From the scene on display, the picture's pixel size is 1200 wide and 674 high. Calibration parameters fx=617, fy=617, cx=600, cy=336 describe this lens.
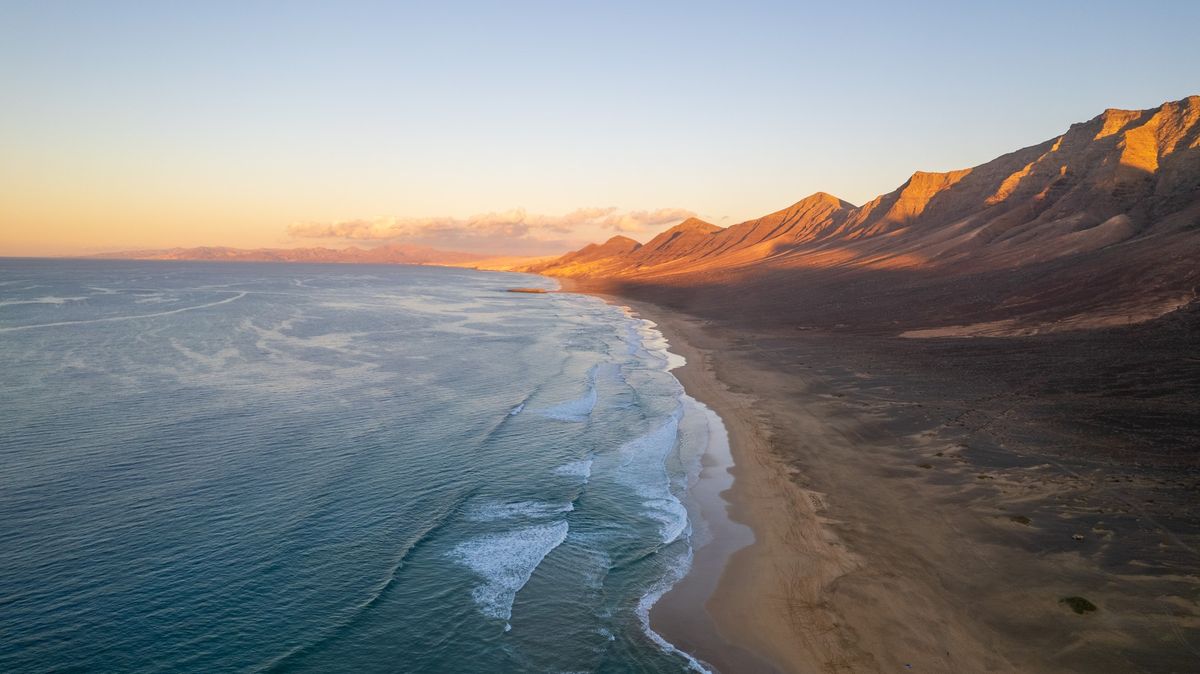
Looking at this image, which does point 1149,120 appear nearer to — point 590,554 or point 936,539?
point 936,539

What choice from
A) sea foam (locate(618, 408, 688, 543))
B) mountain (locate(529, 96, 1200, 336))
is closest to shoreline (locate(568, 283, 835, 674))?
sea foam (locate(618, 408, 688, 543))

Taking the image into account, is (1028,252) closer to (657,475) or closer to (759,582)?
(657,475)

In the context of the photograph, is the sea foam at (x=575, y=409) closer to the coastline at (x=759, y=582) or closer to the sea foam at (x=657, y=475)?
the sea foam at (x=657, y=475)

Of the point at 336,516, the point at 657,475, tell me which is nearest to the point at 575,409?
the point at 657,475

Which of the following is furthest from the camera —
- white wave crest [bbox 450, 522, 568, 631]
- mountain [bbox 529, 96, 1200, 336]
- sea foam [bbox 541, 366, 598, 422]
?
mountain [bbox 529, 96, 1200, 336]

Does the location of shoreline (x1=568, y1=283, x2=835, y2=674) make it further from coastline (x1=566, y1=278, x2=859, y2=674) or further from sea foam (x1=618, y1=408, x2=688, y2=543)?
sea foam (x1=618, y1=408, x2=688, y2=543)

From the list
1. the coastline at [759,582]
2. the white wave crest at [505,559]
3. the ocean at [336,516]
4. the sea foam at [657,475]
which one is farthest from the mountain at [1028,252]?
the white wave crest at [505,559]
